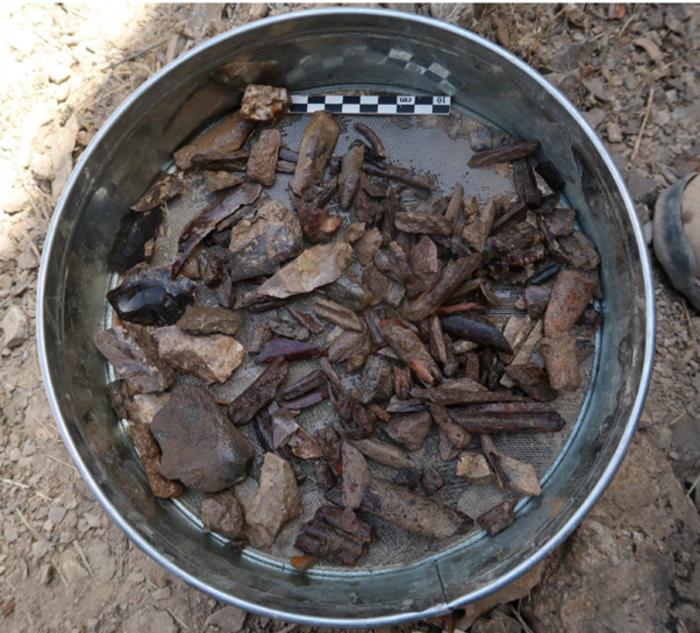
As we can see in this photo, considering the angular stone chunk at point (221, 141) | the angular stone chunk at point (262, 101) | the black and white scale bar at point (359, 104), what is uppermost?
the angular stone chunk at point (262, 101)

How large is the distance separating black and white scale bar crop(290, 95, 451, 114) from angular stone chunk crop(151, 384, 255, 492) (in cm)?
93

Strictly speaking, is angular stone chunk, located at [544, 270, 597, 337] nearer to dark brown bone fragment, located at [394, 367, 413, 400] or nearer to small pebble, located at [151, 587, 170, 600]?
dark brown bone fragment, located at [394, 367, 413, 400]

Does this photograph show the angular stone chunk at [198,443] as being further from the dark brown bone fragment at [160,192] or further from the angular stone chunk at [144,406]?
the dark brown bone fragment at [160,192]

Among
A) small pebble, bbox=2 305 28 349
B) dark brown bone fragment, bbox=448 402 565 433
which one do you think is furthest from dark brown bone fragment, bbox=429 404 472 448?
small pebble, bbox=2 305 28 349

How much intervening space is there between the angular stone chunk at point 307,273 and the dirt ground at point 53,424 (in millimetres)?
764

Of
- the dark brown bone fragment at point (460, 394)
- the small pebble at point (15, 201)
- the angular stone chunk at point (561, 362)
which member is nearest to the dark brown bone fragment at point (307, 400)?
the dark brown bone fragment at point (460, 394)

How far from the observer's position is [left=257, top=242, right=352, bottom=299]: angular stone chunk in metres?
1.70

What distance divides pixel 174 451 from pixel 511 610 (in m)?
0.97

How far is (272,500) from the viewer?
1604 millimetres

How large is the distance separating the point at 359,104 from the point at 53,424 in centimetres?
132

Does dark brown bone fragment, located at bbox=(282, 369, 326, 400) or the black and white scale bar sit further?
the black and white scale bar

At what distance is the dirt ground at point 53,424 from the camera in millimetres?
1550

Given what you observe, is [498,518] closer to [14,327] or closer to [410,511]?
[410,511]

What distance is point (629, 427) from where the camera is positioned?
1433 millimetres
